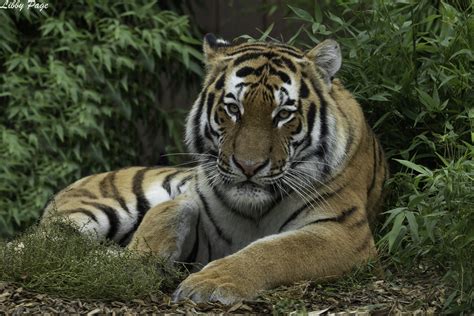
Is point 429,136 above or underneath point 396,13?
underneath

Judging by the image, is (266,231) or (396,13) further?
(396,13)

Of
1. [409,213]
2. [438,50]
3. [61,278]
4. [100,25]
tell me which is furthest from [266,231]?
[100,25]

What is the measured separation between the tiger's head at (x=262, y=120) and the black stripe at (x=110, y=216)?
0.68m

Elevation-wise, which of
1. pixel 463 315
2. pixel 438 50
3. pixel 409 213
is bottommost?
pixel 463 315

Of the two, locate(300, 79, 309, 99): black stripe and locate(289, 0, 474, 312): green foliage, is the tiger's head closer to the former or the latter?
locate(300, 79, 309, 99): black stripe

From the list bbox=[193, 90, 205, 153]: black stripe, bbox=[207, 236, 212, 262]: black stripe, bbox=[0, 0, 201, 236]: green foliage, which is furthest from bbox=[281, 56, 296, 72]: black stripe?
bbox=[0, 0, 201, 236]: green foliage

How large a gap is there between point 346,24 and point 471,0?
2.14 ft

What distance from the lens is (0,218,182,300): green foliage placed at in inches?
167

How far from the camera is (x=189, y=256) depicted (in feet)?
16.6

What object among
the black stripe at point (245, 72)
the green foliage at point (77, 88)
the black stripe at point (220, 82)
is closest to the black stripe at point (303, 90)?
the black stripe at point (245, 72)

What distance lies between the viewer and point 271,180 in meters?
4.55

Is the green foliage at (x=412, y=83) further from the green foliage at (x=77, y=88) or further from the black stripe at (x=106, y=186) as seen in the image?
the green foliage at (x=77, y=88)

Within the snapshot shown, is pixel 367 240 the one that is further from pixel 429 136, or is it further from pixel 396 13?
pixel 396 13

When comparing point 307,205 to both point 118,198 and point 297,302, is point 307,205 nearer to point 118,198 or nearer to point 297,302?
point 297,302
